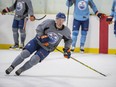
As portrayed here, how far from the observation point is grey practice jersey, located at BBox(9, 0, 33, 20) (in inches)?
272

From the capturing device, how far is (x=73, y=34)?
22.2ft

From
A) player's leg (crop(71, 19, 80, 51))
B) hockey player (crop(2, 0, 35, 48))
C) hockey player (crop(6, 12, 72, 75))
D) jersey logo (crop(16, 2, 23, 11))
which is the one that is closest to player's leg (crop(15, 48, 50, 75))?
hockey player (crop(6, 12, 72, 75))

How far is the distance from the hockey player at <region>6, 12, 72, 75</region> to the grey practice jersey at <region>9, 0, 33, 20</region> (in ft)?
9.06

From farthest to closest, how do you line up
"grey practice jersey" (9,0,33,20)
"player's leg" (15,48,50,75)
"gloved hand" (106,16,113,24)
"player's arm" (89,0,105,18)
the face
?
"grey practice jersey" (9,0,33,20) → "player's arm" (89,0,105,18) → "gloved hand" (106,16,113,24) → the face → "player's leg" (15,48,50,75)

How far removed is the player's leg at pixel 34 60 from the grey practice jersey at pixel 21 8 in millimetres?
2948

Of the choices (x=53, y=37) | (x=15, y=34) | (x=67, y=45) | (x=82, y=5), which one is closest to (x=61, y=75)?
(x=67, y=45)

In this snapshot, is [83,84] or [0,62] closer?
[83,84]

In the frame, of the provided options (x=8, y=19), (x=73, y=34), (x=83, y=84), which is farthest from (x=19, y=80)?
(x=8, y=19)

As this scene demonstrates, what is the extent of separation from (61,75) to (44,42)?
21.6 inches

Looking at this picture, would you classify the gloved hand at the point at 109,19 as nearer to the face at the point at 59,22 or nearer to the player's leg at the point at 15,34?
the player's leg at the point at 15,34

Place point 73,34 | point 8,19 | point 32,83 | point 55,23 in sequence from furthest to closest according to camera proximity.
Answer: point 8,19 < point 73,34 < point 55,23 < point 32,83

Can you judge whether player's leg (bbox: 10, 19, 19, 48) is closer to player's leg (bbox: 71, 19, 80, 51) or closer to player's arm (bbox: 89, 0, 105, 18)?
player's leg (bbox: 71, 19, 80, 51)

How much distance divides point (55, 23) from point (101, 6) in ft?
9.80

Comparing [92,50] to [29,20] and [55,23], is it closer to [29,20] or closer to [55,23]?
[29,20]
